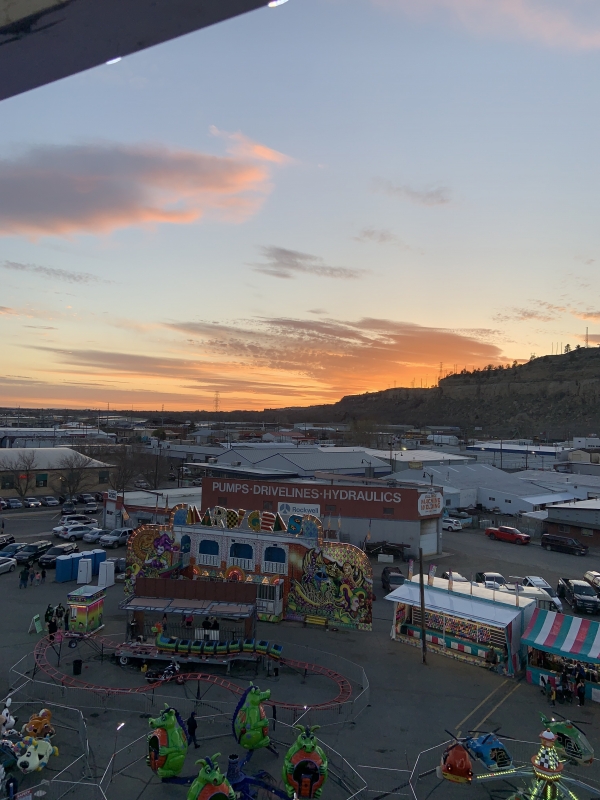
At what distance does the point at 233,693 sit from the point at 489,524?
31.4 m

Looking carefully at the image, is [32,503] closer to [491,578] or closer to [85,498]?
[85,498]

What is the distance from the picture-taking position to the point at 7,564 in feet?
92.8

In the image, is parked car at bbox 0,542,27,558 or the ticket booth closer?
the ticket booth

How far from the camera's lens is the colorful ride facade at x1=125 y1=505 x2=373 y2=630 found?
21891 mm

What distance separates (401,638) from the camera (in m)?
20.8

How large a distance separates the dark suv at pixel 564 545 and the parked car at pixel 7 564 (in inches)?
1209

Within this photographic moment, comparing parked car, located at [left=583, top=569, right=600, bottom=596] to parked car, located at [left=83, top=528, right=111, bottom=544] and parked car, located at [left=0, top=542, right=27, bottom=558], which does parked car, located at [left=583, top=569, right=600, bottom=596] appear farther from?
parked car, located at [left=0, top=542, right=27, bottom=558]

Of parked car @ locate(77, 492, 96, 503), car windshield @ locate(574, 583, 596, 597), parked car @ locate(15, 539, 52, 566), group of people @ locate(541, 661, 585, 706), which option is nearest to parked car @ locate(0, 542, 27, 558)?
parked car @ locate(15, 539, 52, 566)

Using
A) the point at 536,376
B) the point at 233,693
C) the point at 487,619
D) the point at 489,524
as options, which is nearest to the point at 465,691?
the point at 487,619

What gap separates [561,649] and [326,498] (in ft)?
59.8

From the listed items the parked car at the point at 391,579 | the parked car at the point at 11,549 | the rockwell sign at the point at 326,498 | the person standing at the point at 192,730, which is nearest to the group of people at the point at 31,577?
the parked car at the point at 11,549

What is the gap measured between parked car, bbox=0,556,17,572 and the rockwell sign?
33.6ft

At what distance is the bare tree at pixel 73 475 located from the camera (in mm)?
52469

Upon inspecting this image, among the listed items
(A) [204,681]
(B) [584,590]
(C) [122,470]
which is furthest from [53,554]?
(C) [122,470]
